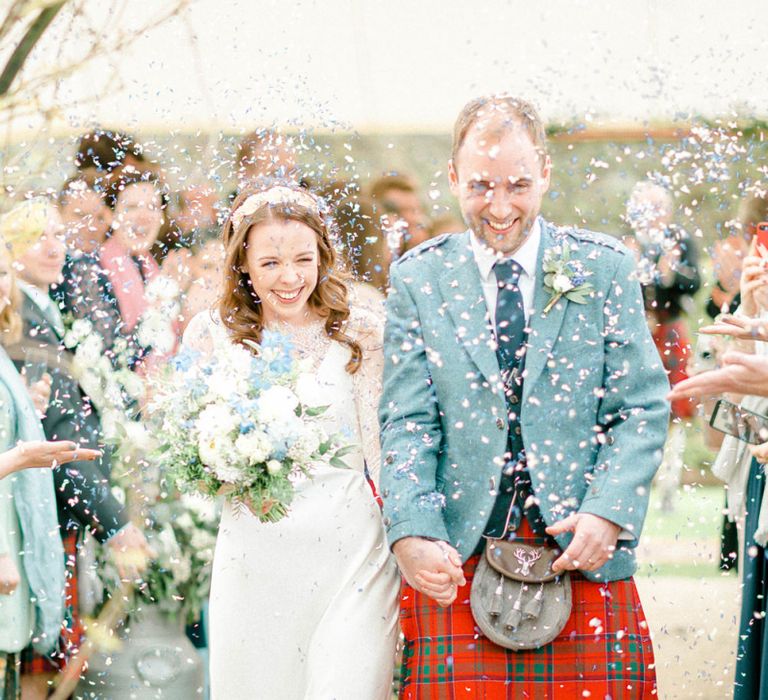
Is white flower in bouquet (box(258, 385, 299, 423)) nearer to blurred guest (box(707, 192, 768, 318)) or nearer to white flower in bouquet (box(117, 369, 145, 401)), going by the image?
white flower in bouquet (box(117, 369, 145, 401))

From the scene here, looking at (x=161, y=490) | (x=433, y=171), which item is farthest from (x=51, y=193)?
(x=433, y=171)

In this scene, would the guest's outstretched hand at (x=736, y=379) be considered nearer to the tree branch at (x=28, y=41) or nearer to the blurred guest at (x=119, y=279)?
the blurred guest at (x=119, y=279)

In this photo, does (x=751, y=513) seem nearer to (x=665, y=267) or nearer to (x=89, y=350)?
(x=665, y=267)

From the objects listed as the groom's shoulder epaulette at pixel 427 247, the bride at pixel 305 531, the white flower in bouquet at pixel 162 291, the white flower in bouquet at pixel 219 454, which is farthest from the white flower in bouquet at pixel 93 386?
the groom's shoulder epaulette at pixel 427 247

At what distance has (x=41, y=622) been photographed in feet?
16.3

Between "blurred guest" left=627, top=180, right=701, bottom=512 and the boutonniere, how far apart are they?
777mm

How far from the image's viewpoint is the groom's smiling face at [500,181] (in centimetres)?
371

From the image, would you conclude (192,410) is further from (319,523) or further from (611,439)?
(611,439)

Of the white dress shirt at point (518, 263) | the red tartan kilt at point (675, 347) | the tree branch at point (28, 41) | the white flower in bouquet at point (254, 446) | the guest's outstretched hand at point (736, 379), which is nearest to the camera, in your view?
the guest's outstretched hand at point (736, 379)

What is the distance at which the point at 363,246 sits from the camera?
472 centimetres

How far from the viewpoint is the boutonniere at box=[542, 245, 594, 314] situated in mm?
3760

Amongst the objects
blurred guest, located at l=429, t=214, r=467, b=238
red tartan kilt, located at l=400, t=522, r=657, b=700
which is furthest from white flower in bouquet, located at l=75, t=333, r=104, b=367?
red tartan kilt, located at l=400, t=522, r=657, b=700

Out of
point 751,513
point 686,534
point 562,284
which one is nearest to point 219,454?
point 562,284

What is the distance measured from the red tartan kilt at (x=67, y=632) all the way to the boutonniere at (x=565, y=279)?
2488 mm
